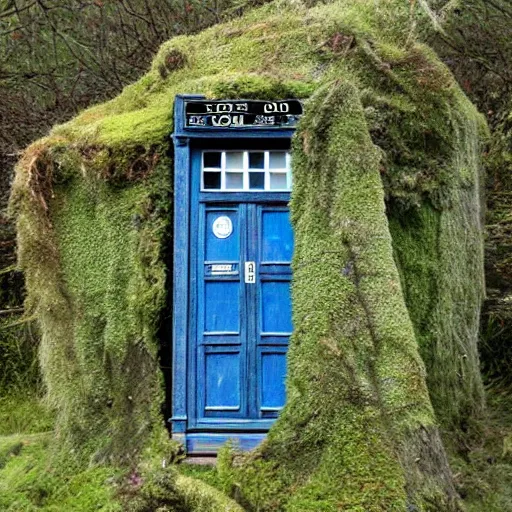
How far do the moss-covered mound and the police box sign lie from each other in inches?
11.5

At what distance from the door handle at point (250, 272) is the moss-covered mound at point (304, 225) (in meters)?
0.75

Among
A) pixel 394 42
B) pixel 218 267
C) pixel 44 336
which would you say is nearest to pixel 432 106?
pixel 394 42

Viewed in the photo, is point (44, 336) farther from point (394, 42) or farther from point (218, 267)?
point (394, 42)

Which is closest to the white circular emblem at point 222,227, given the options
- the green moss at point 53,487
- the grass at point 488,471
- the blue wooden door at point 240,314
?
the blue wooden door at point 240,314

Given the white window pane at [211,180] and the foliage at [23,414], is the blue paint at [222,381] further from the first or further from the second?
the foliage at [23,414]

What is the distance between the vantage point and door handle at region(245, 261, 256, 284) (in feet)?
20.5

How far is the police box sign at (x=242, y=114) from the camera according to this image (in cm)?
628

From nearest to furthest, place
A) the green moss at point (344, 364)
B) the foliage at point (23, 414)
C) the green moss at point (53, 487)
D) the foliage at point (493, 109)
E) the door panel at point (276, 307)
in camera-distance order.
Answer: the green moss at point (344, 364) → the green moss at point (53, 487) → the door panel at point (276, 307) → the foliage at point (23, 414) → the foliage at point (493, 109)

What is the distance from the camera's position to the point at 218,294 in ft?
20.5

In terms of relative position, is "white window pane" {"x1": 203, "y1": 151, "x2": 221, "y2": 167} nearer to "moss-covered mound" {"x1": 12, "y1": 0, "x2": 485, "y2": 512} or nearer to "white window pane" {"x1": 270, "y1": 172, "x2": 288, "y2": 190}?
"moss-covered mound" {"x1": 12, "y1": 0, "x2": 485, "y2": 512}

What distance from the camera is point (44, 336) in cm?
694

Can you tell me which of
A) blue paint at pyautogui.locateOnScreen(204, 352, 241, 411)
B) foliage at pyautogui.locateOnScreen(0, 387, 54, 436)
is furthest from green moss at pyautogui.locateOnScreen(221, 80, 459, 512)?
foliage at pyautogui.locateOnScreen(0, 387, 54, 436)

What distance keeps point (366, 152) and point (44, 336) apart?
3546 millimetres

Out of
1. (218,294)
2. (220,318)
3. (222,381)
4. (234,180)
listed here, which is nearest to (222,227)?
(234,180)
